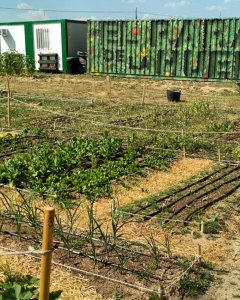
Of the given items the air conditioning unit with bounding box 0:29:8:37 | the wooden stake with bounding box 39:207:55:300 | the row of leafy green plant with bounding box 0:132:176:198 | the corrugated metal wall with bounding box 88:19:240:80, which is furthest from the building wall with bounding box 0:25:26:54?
the wooden stake with bounding box 39:207:55:300

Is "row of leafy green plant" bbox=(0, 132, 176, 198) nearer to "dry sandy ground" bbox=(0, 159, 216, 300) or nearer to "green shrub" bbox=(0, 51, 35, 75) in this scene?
"dry sandy ground" bbox=(0, 159, 216, 300)

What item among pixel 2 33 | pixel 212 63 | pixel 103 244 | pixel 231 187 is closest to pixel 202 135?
pixel 231 187

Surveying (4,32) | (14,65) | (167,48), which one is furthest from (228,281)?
(4,32)

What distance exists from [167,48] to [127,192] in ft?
55.8

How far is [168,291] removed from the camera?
4.17m

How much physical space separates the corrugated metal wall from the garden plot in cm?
818

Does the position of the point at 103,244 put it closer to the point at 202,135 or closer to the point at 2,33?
the point at 202,135

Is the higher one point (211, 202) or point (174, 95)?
point (174, 95)

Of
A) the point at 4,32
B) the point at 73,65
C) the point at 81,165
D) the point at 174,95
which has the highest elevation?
the point at 4,32

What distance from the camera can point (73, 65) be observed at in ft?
86.2

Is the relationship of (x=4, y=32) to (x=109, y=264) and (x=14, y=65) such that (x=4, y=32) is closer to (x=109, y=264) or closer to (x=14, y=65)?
(x=14, y=65)

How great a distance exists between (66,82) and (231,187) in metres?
16.3

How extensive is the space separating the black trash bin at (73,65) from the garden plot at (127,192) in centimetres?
1246

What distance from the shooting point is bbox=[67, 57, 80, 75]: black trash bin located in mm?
26094
